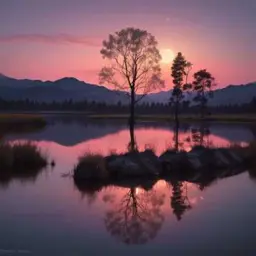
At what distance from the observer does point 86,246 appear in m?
8.63

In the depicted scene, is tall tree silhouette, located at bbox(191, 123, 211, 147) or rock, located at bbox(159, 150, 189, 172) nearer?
rock, located at bbox(159, 150, 189, 172)

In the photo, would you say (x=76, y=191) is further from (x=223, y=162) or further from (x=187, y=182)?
(x=223, y=162)

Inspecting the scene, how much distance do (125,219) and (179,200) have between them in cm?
253

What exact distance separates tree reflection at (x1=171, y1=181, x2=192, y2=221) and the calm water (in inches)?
1.0

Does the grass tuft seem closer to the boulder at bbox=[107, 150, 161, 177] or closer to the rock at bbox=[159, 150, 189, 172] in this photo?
the boulder at bbox=[107, 150, 161, 177]

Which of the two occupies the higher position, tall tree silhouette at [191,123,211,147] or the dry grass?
the dry grass

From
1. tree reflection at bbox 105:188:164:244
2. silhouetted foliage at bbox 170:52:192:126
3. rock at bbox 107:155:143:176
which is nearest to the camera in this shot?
tree reflection at bbox 105:188:164:244

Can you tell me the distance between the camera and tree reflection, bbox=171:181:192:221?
1151 cm

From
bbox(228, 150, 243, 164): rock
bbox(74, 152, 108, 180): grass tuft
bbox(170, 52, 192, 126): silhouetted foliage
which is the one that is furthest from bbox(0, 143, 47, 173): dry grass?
bbox(170, 52, 192, 126): silhouetted foliage

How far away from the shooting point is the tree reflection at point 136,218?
9414mm

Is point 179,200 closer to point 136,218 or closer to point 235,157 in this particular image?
point 136,218

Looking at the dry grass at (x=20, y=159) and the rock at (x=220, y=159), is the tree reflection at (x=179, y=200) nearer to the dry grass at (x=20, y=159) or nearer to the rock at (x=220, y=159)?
the rock at (x=220, y=159)

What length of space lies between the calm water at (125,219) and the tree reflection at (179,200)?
0.02m

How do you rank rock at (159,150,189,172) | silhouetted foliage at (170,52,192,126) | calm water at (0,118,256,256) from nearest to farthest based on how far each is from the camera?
calm water at (0,118,256,256) < rock at (159,150,189,172) < silhouetted foliage at (170,52,192,126)
